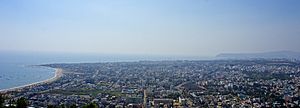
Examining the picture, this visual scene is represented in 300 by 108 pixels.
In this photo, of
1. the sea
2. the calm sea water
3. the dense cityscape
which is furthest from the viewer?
the sea

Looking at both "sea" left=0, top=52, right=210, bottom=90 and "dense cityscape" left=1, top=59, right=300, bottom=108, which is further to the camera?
"sea" left=0, top=52, right=210, bottom=90

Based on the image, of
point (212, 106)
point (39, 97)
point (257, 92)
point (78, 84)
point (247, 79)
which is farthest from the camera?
point (247, 79)

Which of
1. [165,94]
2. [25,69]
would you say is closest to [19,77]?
[25,69]

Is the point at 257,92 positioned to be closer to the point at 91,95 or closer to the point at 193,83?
the point at 193,83

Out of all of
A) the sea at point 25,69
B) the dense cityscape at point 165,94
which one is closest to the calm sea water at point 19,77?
the sea at point 25,69

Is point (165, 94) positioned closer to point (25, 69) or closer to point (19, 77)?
point (19, 77)

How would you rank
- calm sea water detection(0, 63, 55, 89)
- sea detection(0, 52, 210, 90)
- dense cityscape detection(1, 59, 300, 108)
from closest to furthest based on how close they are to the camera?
dense cityscape detection(1, 59, 300, 108), calm sea water detection(0, 63, 55, 89), sea detection(0, 52, 210, 90)

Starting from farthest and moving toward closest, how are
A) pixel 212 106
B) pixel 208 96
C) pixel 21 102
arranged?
pixel 208 96, pixel 212 106, pixel 21 102

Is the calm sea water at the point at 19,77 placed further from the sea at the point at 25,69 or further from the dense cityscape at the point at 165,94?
the dense cityscape at the point at 165,94

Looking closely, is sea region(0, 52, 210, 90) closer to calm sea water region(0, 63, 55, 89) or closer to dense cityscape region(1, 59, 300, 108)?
calm sea water region(0, 63, 55, 89)

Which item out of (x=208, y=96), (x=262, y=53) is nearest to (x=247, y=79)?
(x=208, y=96)

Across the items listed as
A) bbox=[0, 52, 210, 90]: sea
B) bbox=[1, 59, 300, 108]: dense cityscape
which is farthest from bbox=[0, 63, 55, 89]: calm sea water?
bbox=[1, 59, 300, 108]: dense cityscape
